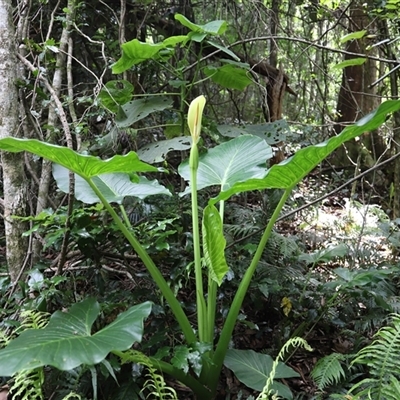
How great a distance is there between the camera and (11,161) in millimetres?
1700

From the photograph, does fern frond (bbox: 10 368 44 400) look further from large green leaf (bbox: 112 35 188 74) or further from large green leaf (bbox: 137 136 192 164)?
large green leaf (bbox: 112 35 188 74)

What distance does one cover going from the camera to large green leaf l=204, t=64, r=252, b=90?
88.6 inches

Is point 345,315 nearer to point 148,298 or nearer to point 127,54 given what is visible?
point 148,298

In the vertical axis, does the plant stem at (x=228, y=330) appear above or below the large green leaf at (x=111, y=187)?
below

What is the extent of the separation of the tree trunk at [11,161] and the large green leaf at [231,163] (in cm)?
70

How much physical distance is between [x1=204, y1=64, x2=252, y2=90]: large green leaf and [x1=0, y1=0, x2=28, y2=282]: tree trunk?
1.00 metres

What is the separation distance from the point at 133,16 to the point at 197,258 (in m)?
2.28

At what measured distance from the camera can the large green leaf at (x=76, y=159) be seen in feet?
3.78

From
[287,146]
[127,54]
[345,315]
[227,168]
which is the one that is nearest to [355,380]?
[345,315]

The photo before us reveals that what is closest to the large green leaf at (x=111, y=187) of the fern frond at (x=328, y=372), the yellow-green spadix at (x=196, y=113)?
the yellow-green spadix at (x=196, y=113)

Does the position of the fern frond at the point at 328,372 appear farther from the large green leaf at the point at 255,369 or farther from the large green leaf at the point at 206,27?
the large green leaf at the point at 206,27

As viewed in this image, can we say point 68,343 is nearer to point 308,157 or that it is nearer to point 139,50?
point 308,157

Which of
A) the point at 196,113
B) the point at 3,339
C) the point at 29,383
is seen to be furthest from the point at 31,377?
the point at 196,113

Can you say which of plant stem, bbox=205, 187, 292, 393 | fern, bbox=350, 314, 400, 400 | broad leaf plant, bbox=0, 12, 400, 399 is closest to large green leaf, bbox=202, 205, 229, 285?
broad leaf plant, bbox=0, 12, 400, 399
